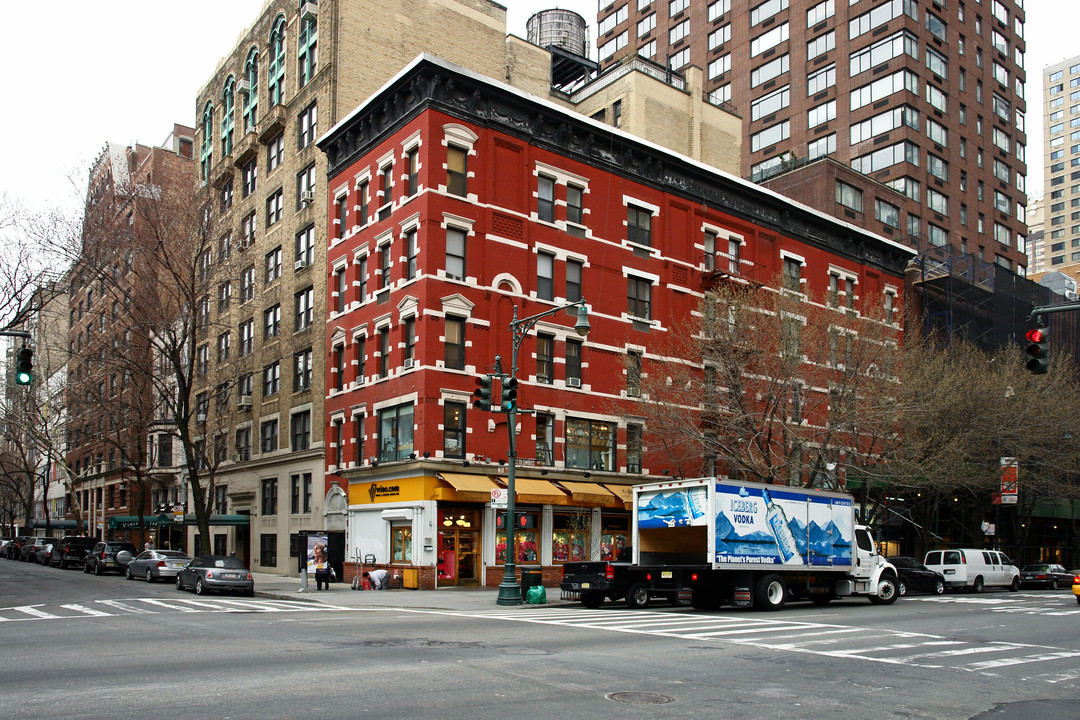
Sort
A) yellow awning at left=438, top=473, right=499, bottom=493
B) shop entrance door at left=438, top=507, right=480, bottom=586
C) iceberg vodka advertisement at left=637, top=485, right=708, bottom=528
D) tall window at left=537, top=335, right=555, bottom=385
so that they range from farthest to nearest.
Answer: tall window at left=537, top=335, right=555, bottom=385, shop entrance door at left=438, top=507, right=480, bottom=586, yellow awning at left=438, top=473, right=499, bottom=493, iceberg vodka advertisement at left=637, top=485, right=708, bottom=528

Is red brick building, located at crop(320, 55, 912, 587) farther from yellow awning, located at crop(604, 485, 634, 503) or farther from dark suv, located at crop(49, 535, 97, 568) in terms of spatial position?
dark suv, located at crop(49, 535, 97, 568)

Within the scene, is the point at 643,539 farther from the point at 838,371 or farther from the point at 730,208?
the point at 730,208

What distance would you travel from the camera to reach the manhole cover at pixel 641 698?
33.3ft

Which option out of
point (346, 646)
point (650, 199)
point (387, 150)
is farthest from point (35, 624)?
point (650, 199)

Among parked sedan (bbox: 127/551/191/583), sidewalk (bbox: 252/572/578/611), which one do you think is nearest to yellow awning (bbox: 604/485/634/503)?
sidewalk (bbox: 252/572/578/611)

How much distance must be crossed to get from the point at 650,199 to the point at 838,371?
1219 centimetres

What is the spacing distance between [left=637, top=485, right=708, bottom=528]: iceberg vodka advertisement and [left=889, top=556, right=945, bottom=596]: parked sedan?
14.8 metres

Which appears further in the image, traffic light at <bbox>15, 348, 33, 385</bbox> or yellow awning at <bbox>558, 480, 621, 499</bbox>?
yellow awning at <bbox>558, 480, 621, 499</bbox>

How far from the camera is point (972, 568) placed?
1567 inches

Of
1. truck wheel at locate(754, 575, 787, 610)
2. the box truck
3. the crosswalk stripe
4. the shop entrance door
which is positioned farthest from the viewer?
the shop entrance door

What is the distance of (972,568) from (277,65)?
42.0 metres

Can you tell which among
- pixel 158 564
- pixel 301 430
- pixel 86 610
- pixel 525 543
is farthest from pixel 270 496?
pixel 86 610

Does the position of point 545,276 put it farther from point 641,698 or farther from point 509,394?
point 641,698

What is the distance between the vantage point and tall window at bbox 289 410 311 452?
43.7 metres
